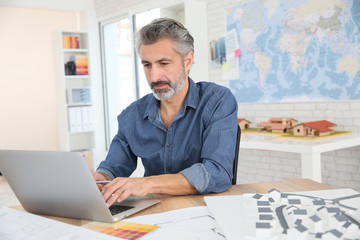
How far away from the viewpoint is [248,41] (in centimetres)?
372

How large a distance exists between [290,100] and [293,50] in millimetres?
432

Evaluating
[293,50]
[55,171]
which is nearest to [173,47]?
[55,171]

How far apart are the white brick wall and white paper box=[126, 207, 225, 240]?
90.9 inches

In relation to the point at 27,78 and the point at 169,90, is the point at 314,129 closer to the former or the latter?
the point at 169,90

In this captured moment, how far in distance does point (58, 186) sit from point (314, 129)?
2.20 m

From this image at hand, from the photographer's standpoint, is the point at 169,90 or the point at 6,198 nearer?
the point at 169,90

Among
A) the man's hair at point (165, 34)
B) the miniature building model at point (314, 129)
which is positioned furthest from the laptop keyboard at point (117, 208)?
the miniature building model at point (314, 129)

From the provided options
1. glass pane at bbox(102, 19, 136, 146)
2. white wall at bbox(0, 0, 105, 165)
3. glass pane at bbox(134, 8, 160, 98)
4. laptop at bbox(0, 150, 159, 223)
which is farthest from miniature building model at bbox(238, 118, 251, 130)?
white wall at bbox(0, 0, 105, 165)

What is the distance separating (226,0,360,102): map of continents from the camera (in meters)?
2.96

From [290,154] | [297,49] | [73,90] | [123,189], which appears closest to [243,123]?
[290,154]

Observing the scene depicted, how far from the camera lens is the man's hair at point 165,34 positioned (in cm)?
148

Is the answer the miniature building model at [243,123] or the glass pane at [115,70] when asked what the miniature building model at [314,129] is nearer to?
the miniature building model at [243,123]

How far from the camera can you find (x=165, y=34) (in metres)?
1.49

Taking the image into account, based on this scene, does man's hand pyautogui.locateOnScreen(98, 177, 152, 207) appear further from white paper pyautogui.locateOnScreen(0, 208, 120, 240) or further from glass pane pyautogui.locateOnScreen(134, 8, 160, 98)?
glass pane pyautogui.locateOnScreen(134, 8, 160, 98)
